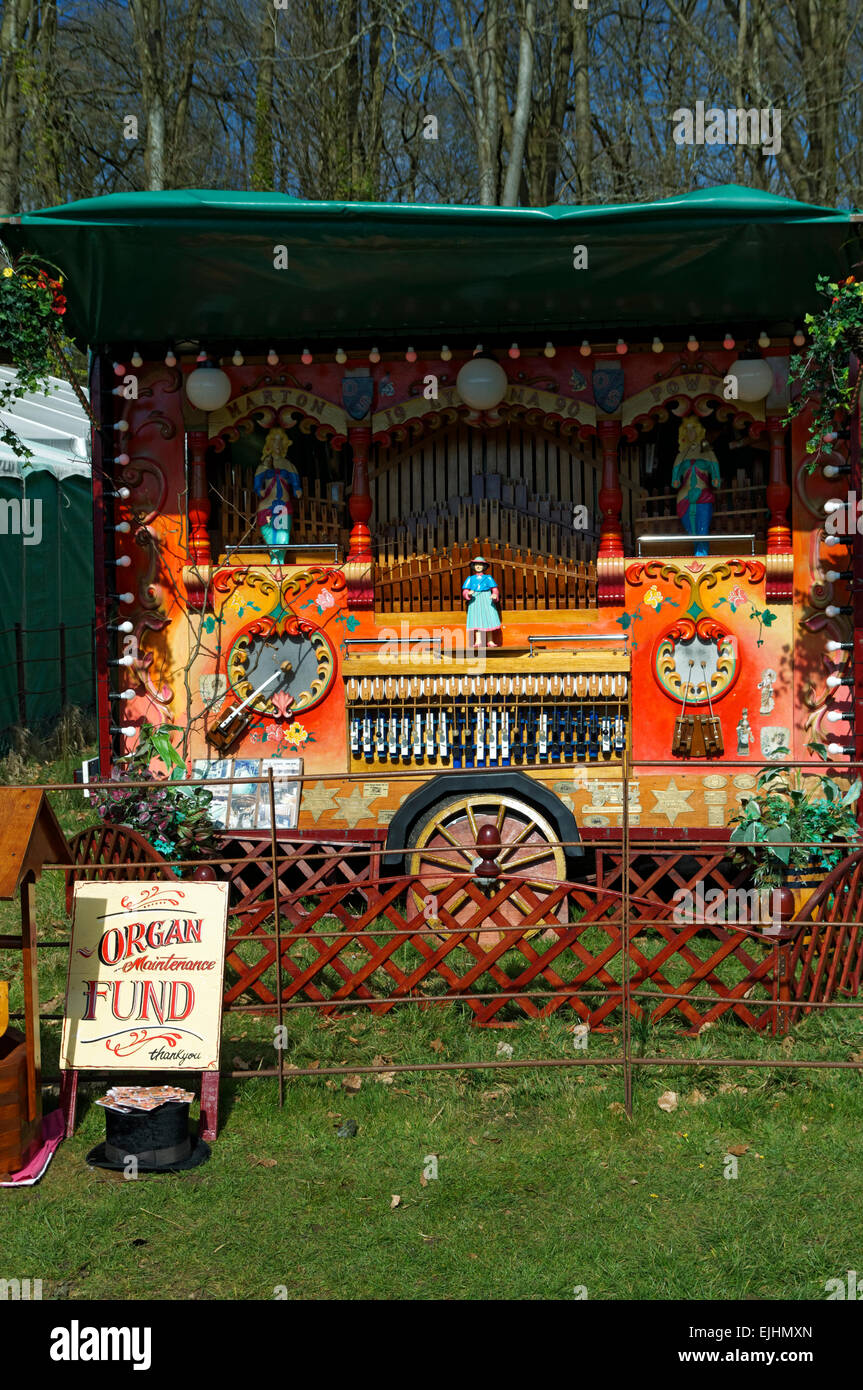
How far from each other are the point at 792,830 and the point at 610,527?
340 centimetres

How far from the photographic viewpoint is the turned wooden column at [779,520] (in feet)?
32.8

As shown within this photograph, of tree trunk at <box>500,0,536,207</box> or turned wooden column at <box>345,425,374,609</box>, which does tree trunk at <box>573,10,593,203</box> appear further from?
turned wooden column at <box>345,425,374,609</box>

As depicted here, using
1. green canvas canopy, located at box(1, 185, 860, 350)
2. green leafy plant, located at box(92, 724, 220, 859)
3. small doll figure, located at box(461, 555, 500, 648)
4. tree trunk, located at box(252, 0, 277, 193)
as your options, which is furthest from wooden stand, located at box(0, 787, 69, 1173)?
tree trunk, located at box(252, 0, 277, 193)

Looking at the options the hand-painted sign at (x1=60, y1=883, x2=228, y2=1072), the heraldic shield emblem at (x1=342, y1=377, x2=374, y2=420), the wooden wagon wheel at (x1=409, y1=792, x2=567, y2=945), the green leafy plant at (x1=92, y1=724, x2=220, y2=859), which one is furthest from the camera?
the heraldic shield emblem at (x1=342, y1=377, x2=374, y2=420)

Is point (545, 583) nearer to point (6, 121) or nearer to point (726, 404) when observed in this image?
point (726, 404)

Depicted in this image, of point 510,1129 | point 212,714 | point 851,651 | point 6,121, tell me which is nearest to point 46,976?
point 212,714

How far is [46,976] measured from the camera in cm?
837

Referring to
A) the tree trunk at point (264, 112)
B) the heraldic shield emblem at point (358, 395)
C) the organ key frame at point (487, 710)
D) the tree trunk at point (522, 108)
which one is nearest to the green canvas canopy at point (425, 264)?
the heraldic shield emblem at point (358, 395)

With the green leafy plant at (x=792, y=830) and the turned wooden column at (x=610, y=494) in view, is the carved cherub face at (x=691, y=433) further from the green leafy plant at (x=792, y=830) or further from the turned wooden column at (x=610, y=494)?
the green leafy plant at (x=792, y=830)

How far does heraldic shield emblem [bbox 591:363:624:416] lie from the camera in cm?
1017

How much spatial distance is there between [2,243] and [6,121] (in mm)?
18026

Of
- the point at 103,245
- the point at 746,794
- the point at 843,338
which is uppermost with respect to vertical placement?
the point at 103,245

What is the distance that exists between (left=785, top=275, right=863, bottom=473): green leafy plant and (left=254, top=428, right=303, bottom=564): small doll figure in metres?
4.19

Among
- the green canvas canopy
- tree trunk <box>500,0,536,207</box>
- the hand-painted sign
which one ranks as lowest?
the hand-painted sign
